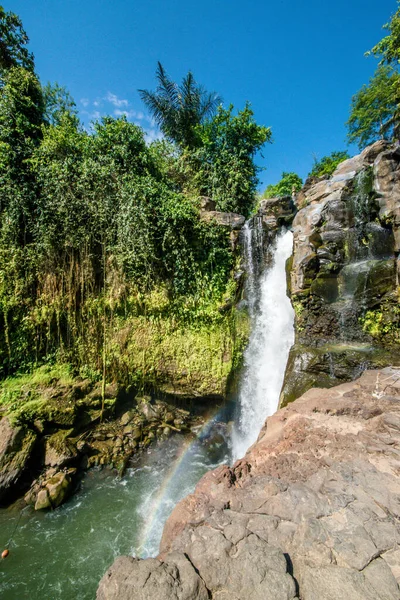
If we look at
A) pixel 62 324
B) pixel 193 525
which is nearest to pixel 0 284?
pixel 62 324

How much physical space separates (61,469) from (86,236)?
6.89 metres

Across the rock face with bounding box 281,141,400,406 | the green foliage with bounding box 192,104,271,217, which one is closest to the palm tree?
the green foliage with bounding box 192,104,271,217

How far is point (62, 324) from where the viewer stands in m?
8.59

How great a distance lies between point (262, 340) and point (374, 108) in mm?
23827

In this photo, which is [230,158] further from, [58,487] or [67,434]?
[58,487]

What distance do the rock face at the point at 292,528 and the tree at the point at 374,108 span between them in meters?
24.2

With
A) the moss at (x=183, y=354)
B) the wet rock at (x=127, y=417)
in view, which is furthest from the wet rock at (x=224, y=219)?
the wet rock at (x=127, y=417)

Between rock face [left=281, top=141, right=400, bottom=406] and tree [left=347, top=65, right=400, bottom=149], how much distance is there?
16.5 m

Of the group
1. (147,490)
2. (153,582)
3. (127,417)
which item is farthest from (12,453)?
(153,582)

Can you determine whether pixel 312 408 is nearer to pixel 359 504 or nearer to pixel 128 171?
pixel 359 504

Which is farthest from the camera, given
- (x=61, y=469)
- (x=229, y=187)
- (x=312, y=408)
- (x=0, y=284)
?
(x=229, y=187)

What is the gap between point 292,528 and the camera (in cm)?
218

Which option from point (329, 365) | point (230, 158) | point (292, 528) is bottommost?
point (292, 528)

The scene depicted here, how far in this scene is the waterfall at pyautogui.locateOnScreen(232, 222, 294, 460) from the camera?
7773 millimetres
